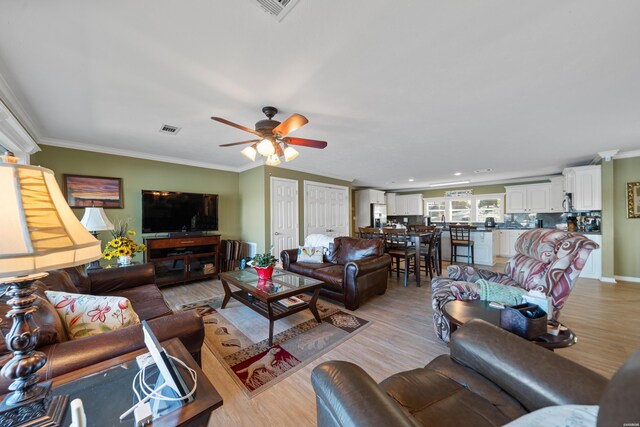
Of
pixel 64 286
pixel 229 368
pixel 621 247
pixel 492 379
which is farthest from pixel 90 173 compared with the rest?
pixel 621 247

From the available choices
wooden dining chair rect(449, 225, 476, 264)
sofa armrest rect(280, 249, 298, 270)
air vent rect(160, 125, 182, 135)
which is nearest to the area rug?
sofa armrest rect(280, 249, 298, 270)

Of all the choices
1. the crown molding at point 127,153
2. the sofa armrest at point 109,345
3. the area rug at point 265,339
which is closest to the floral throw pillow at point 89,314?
the sofa armrest at point 109,345

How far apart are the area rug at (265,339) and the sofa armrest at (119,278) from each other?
716 mm

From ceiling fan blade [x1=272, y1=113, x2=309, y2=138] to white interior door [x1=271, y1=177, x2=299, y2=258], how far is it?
2548mm

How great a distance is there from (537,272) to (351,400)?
2.41m

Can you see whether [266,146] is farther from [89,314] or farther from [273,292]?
[89,314]

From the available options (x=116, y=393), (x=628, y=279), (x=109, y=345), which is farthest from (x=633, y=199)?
(x=109, y=345)

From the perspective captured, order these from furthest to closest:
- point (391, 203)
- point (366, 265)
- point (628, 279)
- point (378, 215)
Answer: point (391, 203) → point (378, 215) → point (628, 279) → point (366, 265)

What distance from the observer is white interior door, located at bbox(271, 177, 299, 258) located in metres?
4.88

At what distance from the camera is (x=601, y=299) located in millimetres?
3430

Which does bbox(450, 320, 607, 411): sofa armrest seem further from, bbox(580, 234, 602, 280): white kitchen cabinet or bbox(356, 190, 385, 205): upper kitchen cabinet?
bbox(356, 190, 385, 205): upper kitchen cabinet

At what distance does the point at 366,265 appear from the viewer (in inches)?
124

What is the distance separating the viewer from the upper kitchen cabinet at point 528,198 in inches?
255

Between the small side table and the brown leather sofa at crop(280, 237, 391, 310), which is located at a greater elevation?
the small side table
